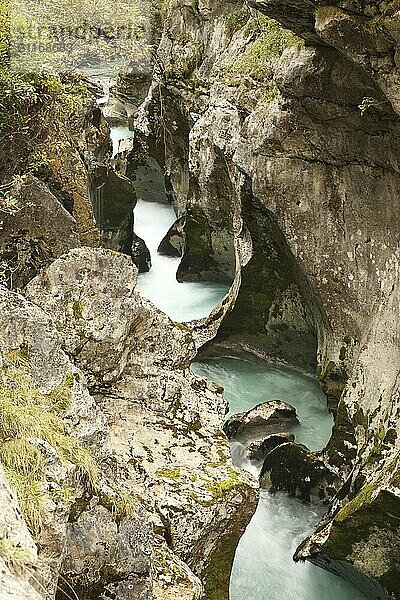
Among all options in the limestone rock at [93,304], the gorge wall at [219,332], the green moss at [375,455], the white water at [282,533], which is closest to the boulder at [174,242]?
the gorge wall at [219,332]

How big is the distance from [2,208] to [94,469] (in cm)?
396

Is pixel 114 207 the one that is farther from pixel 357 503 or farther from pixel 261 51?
pixel 357 503

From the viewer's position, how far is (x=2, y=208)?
27.0 feet

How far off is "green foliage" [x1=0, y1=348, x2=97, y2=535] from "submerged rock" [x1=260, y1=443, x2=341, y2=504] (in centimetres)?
547

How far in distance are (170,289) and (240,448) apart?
25.1ft

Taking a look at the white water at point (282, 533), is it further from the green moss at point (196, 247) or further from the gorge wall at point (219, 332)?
the green moss at point (196, 247)

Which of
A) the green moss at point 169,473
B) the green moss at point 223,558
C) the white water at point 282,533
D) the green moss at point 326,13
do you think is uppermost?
the green moss at point 326,13

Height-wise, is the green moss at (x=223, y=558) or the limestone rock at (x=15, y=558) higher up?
the limestone rock at (x=15, y=558)

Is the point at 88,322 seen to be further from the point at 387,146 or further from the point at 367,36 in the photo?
the point at 387,146

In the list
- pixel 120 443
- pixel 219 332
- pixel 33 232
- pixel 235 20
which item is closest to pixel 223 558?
pixel 120 443

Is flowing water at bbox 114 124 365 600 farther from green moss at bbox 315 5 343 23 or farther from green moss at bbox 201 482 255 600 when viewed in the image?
green moss at bbox 315 5 343 23

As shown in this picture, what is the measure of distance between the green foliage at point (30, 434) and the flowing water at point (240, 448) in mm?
4619

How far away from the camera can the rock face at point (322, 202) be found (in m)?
8.95

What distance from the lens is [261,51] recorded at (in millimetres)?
14078
